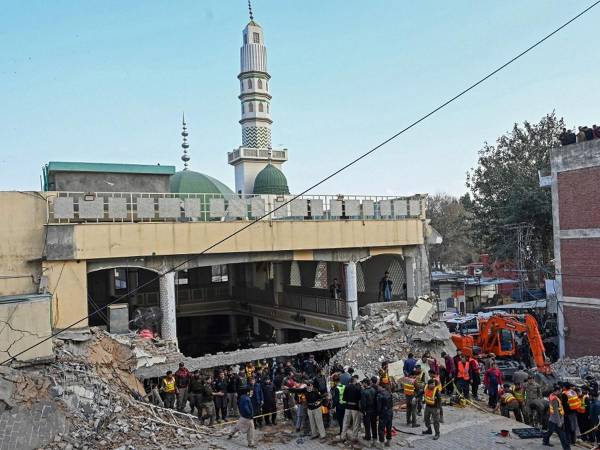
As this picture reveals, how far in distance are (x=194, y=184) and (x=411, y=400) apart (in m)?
25.0

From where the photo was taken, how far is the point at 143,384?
47.8 feet

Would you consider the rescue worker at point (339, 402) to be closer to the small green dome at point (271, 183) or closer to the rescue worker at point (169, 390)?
the rescue worker at point (169, 390)

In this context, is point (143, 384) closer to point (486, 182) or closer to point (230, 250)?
point (230, 250)

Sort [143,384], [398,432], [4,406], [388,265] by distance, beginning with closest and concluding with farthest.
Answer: [4,406] < [398,432] < [143,384] < [388,265]

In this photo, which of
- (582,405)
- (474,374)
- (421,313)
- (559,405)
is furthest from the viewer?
(421,313)

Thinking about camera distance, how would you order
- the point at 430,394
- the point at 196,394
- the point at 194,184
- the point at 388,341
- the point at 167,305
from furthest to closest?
the point at 194,184
the point at 167,305
the point at 388,341
the point at 196,394
the point at 430,394

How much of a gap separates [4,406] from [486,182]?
3028 centimetres

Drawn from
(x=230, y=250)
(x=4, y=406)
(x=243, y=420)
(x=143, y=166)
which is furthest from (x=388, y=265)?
(x=4, y=406)

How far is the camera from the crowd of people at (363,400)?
10406 millimetres

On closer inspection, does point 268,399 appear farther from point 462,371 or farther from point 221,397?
point 462,371

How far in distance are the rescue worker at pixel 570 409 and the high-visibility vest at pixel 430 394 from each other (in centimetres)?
247

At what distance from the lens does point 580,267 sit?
2131cm

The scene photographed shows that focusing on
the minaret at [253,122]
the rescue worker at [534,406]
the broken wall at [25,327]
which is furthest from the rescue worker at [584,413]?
the minaret at [253,122]

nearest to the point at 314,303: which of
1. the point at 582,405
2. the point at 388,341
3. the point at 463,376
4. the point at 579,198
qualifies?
the point at 388,341
